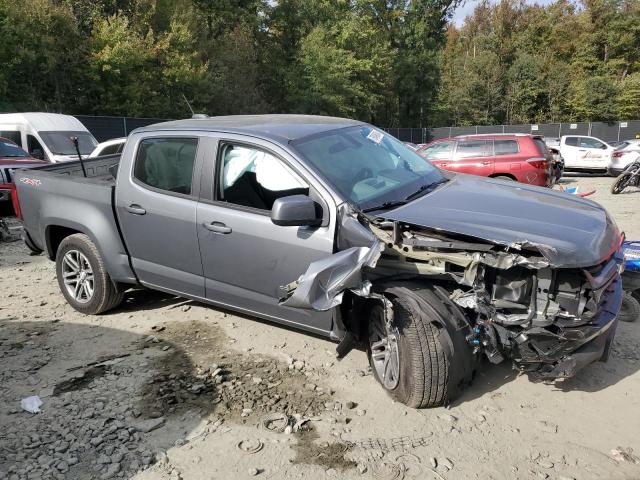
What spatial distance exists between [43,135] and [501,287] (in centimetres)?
1293

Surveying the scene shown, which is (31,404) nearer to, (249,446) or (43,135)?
(249,446)

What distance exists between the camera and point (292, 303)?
333 cm

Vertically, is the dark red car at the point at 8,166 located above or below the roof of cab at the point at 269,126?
below

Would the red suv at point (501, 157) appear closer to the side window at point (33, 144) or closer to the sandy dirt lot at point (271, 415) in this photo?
the sandy dirt lot at point (271, 415)

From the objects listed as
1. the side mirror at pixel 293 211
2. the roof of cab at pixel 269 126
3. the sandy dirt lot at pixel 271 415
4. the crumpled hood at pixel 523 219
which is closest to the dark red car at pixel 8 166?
the roof of cab at pixel 269 126

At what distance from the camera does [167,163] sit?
4.45 meters

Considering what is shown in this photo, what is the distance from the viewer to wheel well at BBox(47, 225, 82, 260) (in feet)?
17.5

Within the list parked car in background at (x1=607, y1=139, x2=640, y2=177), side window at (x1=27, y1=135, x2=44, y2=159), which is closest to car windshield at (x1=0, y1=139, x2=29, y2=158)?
side window at (x1=27, y1=135, x2=44, y2=159)

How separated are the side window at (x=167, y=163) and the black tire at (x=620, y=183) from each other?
12.4 metres

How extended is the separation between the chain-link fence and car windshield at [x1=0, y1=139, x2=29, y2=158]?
11.2m

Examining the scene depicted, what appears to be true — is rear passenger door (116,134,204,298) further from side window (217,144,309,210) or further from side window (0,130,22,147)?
side window (0,130,22,147)

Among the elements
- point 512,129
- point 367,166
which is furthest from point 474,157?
point 512,129

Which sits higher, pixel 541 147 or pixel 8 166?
pixel 8 166

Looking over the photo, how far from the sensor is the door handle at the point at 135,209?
176 inches
